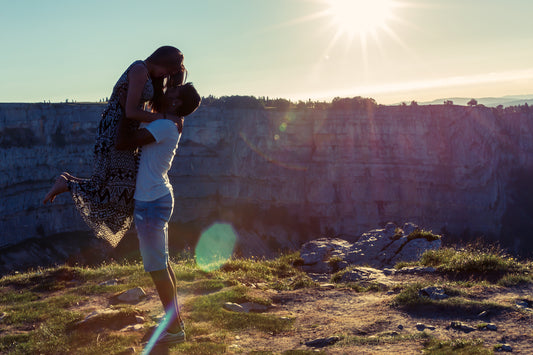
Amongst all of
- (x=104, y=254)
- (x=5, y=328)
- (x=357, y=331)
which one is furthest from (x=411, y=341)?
(x=104, y=254)

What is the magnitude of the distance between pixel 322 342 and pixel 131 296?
430 cm

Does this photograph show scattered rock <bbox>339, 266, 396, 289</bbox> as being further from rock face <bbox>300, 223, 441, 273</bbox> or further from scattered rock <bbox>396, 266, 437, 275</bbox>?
rock face <bbox>300, 223, 441, 273</bbox>

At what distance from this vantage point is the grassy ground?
21.0 ft

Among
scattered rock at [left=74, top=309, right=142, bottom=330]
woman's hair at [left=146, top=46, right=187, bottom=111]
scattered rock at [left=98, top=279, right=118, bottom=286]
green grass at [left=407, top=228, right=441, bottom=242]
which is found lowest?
green grass at [left=407, top=228, right=441, bottom=242]

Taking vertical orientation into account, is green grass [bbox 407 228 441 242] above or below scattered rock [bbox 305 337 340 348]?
below

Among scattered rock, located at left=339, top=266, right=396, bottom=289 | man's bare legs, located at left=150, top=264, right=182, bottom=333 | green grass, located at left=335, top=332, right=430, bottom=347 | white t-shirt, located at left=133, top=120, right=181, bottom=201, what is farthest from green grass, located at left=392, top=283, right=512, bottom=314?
white t-shirt, located at left=133, top=120, right=181, bottom=201

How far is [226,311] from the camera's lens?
7973 mm

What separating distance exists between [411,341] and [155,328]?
3851 millimetres

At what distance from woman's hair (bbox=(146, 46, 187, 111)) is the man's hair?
0.25 m

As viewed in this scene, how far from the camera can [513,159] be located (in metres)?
65.1

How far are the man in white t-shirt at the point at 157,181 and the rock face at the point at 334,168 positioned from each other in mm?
51790

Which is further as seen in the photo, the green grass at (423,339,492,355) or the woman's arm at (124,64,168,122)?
the green grass at (423,339,492,355)

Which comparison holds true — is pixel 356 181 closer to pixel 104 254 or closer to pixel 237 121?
pixel 237 121

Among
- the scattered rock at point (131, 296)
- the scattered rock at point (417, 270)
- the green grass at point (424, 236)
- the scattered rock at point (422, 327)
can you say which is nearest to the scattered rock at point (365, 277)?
the scattered rock at point (417, 270)
